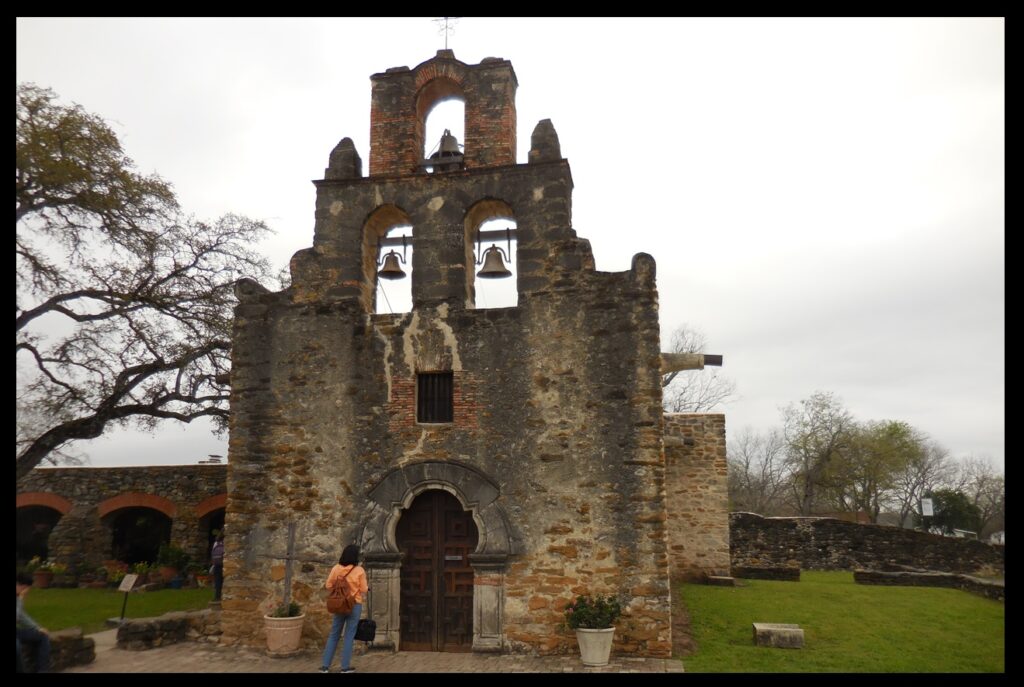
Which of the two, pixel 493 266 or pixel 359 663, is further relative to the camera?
pixel 493 266

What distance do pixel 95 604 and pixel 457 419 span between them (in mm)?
9838

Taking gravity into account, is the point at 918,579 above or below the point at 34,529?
below

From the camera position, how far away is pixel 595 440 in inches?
369

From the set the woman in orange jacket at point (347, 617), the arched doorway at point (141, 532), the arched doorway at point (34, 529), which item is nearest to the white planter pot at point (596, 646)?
the woman in orange jacket at point (347, 617)

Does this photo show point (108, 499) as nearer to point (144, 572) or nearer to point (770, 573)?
point (144, 572)

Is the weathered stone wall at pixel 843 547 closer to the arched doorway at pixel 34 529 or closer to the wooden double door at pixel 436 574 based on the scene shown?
the wooden double door at pixel 436 574

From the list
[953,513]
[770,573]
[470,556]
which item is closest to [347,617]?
[470,556]

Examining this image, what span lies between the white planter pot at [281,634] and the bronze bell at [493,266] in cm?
549

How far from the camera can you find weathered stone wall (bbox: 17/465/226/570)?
1781 cm

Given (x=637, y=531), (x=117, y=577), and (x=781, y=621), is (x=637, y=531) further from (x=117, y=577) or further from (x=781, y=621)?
(x=117, y=577)

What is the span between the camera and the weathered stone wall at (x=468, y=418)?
30.0ft

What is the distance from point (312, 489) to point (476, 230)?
15.0 feet

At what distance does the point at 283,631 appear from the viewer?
916 cm

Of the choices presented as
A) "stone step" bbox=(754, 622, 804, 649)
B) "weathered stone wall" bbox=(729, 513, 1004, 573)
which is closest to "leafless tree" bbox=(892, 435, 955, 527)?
"weathered stone wall" bbox=(729, 513, 1004, 573)
